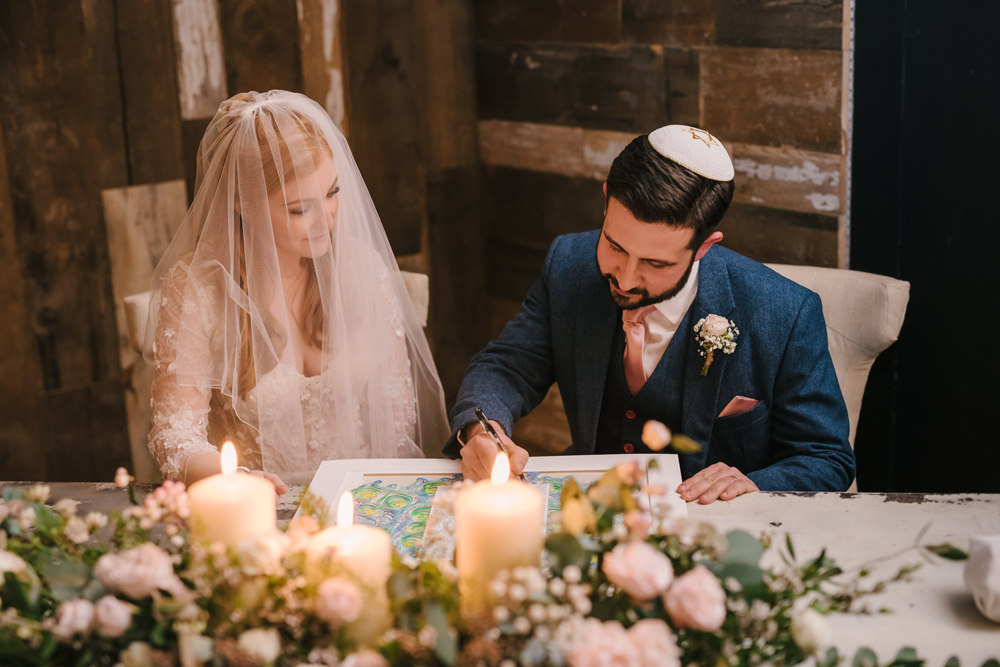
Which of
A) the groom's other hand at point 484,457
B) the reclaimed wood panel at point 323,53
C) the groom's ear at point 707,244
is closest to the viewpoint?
the groom's other hand at point 484,457

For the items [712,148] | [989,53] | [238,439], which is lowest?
[238,439]

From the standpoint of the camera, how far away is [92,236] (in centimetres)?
294

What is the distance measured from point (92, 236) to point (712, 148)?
84.1 inches

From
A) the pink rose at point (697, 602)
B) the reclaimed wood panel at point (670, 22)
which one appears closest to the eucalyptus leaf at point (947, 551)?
the pink rose at point (697, 602)

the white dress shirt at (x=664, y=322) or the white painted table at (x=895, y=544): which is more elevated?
the white dress shirt at (x=664, y=322)

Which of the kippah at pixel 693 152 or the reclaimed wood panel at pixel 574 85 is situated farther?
the reclaimed wood panel at pixel 574 85

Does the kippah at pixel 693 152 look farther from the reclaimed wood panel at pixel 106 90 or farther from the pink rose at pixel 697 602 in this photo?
the reclaimed wood panel at pixel 106 90

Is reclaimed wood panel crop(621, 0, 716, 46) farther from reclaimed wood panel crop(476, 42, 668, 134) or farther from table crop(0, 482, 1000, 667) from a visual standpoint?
table crop(0, 482, 1000, 667)

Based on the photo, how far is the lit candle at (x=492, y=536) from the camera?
2.92ft

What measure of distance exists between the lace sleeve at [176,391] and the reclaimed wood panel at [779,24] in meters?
1.66

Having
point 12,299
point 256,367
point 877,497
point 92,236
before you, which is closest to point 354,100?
point 92,236

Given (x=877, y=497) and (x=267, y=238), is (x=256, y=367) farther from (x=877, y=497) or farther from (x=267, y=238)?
(x=877, y=497)

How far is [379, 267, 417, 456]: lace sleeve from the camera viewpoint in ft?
7.20

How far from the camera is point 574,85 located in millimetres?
3127
